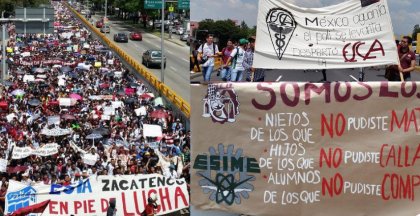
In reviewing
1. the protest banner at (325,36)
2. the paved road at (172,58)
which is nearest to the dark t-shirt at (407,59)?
the protest banner at (325,36)

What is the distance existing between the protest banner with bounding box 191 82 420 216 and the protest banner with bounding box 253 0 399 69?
0.23 meters

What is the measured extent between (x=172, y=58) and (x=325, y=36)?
151ft

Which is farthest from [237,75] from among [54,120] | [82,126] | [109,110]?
[109,110]

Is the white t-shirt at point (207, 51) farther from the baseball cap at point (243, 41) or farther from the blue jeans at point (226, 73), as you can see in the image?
the baseball cap at point (243, 41)

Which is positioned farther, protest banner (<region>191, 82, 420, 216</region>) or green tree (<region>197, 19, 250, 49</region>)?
green tree (<region>197, 19, 250, 49</region>)

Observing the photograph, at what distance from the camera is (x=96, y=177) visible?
1047 centimetres

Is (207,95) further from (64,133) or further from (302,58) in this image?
(64,133)

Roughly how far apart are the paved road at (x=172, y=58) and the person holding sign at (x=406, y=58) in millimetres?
23496

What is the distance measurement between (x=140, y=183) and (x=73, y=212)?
130 centimetres

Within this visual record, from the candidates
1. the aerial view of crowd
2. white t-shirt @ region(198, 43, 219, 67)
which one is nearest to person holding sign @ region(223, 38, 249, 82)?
white t-shirt @ region(198, 43, 219, 67)

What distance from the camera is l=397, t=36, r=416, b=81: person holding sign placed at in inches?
189

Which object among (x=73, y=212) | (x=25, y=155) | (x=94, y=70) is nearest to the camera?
(x=73, y=212)

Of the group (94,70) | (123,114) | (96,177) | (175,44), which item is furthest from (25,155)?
(175,44)

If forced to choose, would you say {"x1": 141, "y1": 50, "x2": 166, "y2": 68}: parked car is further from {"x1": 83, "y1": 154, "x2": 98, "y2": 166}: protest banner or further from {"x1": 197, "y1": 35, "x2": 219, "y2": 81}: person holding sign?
{"x1": 197, "y1": 35, "x2": 219, "y2": 81}: person holding sign
